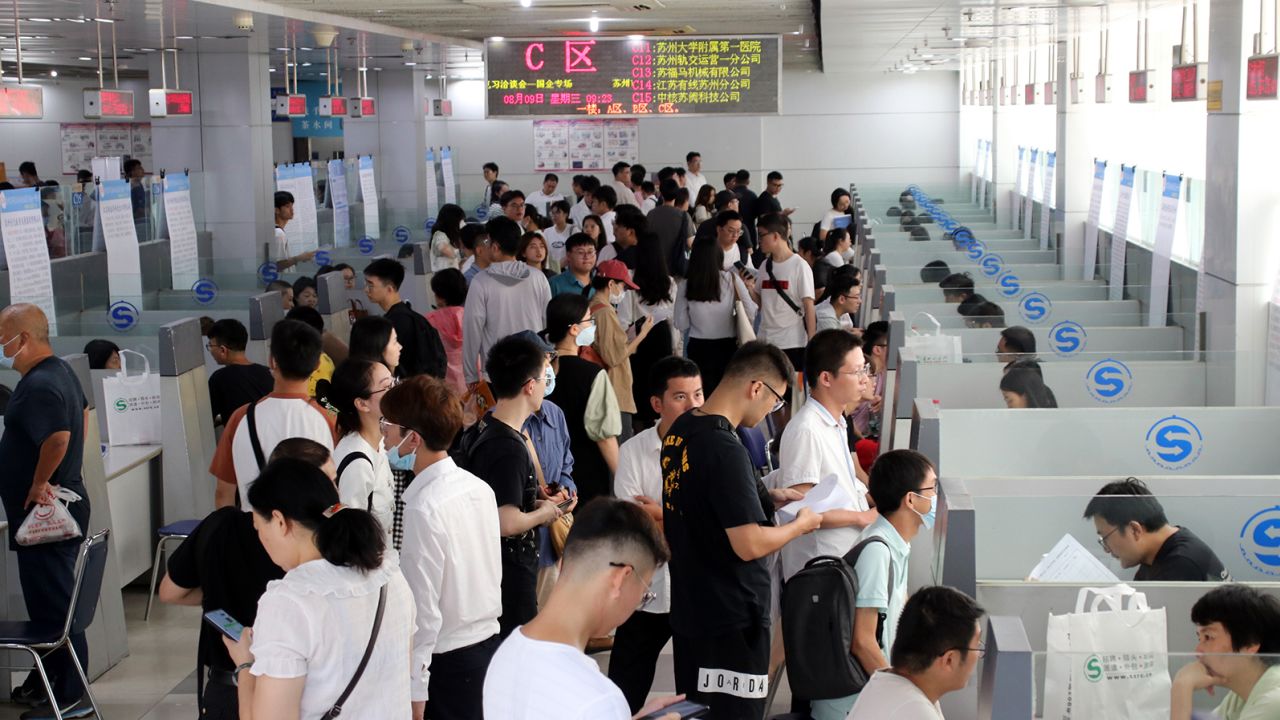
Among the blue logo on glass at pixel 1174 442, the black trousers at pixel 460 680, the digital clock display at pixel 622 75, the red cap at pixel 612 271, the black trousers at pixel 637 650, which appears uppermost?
the digital clock display at pixel 622 75

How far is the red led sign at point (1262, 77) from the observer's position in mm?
6371

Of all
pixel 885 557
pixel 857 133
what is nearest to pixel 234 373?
pixel 885 557

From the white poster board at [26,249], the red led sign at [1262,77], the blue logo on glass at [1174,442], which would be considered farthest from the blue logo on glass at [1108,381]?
the white poster board at [26,249]

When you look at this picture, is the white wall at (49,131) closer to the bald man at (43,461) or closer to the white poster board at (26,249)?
the white poster board at (26,249)

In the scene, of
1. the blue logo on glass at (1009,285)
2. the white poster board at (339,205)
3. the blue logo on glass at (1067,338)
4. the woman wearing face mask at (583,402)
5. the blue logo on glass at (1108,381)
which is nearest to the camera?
the woman wearing face mask at (583,402)

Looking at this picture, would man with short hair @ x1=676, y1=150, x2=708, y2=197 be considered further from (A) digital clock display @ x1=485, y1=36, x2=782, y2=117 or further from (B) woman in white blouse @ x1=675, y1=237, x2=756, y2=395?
(B) woman in white blouse @ x1=675, y1=237, x2=756, y2=395

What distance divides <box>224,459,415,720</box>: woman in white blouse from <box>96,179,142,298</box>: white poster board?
26.8 feet

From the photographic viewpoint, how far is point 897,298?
8.49 metres

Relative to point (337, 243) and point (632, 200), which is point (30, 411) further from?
point (632, 200)

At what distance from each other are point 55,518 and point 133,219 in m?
6.83

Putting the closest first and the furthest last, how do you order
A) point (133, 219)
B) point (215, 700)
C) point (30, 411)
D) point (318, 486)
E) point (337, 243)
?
point (318, 486), point (215, 700), point (30, 411), point (133, 219), point (337, 243)

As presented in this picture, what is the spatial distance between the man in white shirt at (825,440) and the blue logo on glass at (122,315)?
18.6ft

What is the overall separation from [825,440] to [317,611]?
185 cm

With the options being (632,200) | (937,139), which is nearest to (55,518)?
(632,200)
